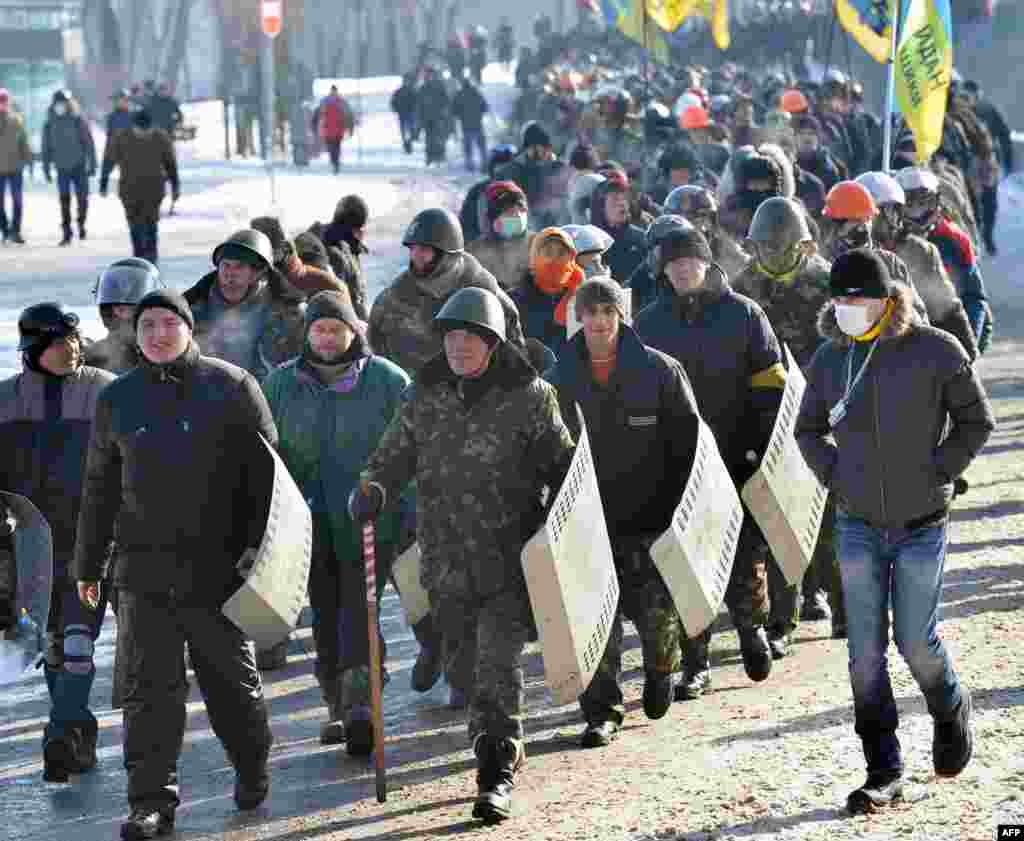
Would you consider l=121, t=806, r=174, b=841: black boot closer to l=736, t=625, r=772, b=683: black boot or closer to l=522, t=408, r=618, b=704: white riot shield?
l=522, t=408, r=618, b=704: white riot shield

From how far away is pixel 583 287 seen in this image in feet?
30.7

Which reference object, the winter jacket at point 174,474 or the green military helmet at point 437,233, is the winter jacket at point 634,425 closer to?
the winter jacket at point 174,474

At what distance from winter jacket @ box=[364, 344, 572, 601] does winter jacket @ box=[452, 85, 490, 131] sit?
38.4 meters

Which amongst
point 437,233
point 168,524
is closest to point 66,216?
point 437,233

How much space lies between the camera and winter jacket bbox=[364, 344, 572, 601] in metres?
8.45

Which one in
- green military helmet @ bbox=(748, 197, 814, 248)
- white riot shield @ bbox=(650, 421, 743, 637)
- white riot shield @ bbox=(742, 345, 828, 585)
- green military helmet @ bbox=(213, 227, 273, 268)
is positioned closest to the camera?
white riot shield @ bbox=(650, 421, 743, 637)

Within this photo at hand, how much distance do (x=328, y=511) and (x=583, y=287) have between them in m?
1.21

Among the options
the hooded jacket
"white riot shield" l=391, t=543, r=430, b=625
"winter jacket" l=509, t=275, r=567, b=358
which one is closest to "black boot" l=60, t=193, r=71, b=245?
the hooded jacket

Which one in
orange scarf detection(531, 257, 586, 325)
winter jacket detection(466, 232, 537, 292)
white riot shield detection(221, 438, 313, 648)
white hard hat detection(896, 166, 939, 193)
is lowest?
white riot shield detection(221, 438, 313, 648)

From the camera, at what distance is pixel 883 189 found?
13438 millimetres

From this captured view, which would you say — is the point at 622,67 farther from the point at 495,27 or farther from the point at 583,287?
the point at 583,287

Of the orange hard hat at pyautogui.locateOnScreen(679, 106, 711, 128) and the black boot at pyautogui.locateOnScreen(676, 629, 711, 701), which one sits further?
the orange hard hat at pyautogui.locateOnScreen(679, 106, 711, 128)

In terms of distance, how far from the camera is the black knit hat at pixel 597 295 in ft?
30.4

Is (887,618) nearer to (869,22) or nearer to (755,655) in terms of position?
(755,655)
